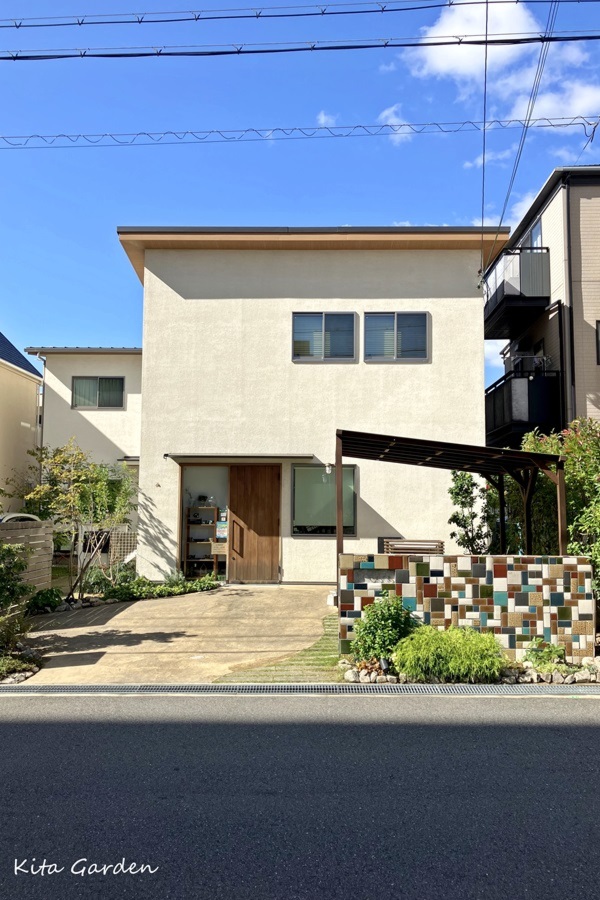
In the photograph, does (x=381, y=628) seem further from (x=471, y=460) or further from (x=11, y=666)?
(x=11, y=666)

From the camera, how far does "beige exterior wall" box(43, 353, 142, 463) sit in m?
16.8

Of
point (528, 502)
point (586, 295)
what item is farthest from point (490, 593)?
point (586, 295)

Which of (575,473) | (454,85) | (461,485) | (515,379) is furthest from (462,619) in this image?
(515,379)

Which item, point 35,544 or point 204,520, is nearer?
point 35,544

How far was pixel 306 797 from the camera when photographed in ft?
12.5

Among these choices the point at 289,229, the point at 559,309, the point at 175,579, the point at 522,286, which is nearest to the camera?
the point at 175,579

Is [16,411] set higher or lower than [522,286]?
lower

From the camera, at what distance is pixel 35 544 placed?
400 inches

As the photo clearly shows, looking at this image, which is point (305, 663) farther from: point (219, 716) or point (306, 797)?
point (306, 797)

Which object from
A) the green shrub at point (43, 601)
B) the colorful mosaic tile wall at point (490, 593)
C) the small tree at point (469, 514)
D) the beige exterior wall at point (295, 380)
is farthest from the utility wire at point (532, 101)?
the green shrub at point (43, 601)

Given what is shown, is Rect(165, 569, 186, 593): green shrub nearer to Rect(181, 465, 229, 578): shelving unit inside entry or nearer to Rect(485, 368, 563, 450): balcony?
Rect(181, 465, 229, 578): shelving unit inside entry

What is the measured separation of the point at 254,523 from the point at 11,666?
634cm

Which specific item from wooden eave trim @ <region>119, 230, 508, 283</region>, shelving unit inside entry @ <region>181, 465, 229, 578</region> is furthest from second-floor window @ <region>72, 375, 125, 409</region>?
shelving unit inside entry @ <region>181, 465, 229, 578</region>

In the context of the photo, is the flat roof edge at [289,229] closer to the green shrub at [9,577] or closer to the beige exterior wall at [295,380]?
the beige exterior wall at [295,380]
